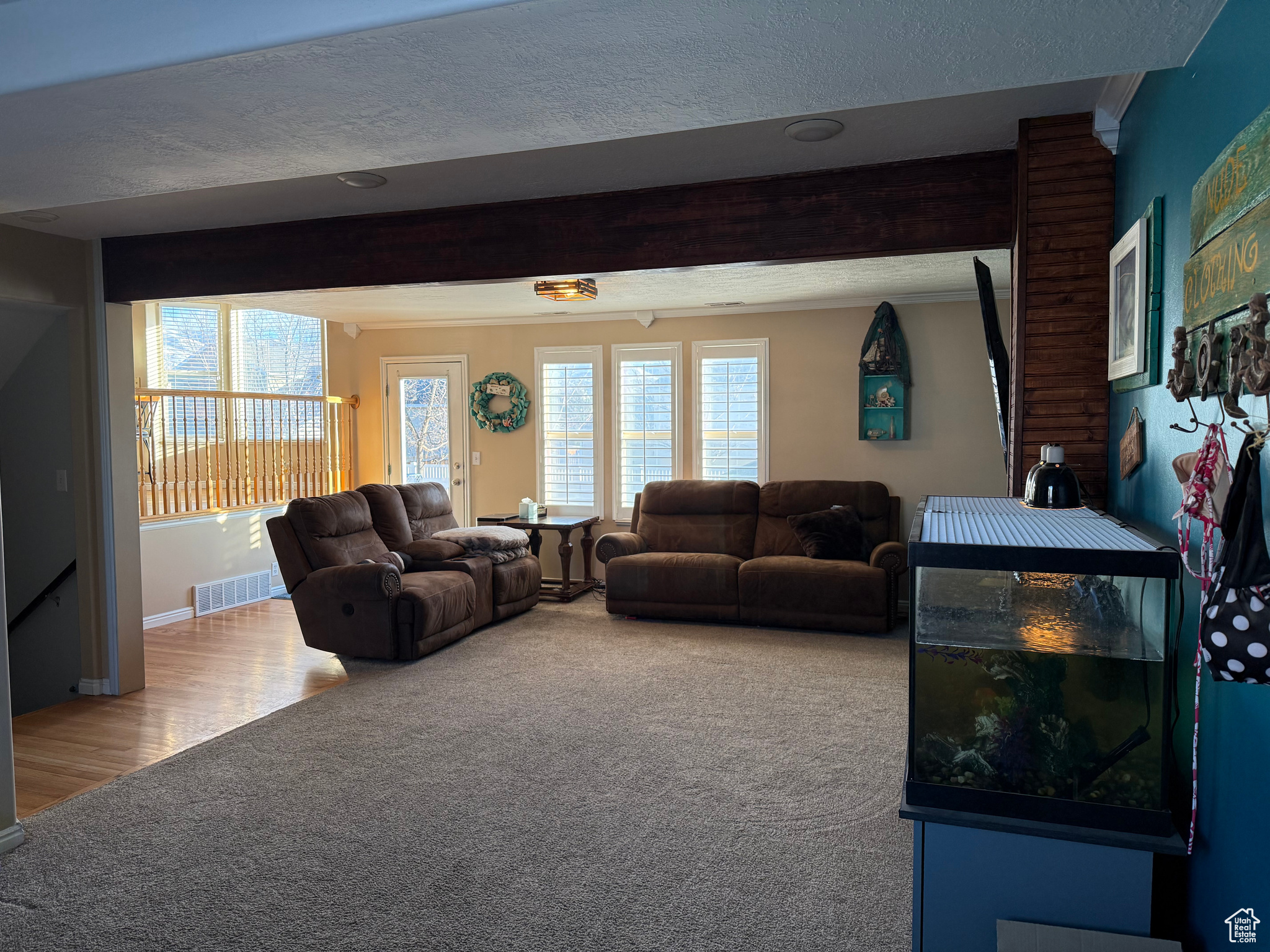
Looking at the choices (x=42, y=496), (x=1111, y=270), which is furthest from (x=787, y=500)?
(x=42, y=496)

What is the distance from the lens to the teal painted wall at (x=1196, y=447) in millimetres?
1283

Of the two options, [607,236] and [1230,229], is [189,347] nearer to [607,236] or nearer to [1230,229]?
[607,236]

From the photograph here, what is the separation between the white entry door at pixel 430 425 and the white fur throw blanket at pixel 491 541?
1390 mm

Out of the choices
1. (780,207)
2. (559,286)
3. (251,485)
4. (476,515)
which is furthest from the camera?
(476,515)

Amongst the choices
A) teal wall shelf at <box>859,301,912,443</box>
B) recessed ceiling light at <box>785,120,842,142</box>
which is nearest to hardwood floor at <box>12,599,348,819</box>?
recessed ceiling light at <box>785,120,842,142</box>

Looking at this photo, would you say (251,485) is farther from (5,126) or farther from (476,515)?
(5,126)

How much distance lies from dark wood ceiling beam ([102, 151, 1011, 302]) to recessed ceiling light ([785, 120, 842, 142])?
390 millimetres

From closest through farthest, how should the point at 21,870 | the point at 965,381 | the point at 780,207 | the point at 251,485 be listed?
the point at 21,870 < the point at 780,207 < the point at 965,381 < the point at 251,485

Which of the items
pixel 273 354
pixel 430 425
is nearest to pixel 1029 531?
pixel 430 425

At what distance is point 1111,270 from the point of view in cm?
236

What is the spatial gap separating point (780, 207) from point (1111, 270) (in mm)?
1215

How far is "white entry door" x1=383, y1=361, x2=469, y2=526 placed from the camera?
748 centimetres

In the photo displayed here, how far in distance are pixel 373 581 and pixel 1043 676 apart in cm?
399

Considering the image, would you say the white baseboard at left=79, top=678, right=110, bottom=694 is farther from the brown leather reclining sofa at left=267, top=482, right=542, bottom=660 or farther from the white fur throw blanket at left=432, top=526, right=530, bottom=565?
the white fur throw blanket at left=432, top=526, right=530, bottom=565
